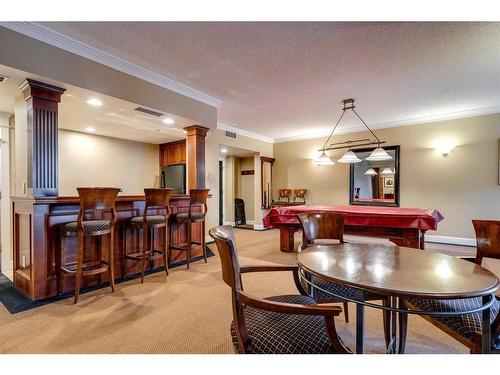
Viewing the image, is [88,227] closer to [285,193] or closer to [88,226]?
[88,226]

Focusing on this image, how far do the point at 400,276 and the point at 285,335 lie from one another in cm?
62

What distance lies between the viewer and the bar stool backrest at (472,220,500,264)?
171 cm

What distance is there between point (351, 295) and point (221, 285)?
1.72 metres

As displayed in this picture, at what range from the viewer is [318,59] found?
9.47 ft

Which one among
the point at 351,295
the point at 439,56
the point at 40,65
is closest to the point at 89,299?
the point at 40,65

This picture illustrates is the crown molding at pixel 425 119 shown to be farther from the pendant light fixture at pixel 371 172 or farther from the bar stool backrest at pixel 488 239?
the bar stool backrest at pixel 488 239

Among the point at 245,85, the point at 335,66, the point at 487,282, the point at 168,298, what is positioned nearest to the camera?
the point at 487,282

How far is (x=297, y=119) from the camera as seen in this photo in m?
5.49

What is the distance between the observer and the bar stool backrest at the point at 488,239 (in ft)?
5.60

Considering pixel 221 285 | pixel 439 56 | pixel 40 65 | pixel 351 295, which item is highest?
pixel 439 56

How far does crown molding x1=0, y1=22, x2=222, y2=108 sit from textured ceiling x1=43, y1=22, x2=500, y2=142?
3.6 inches

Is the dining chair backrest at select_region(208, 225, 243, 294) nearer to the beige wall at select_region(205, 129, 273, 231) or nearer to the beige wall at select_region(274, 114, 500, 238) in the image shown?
the beige wall at select_region(205, 129, 273, 231)
